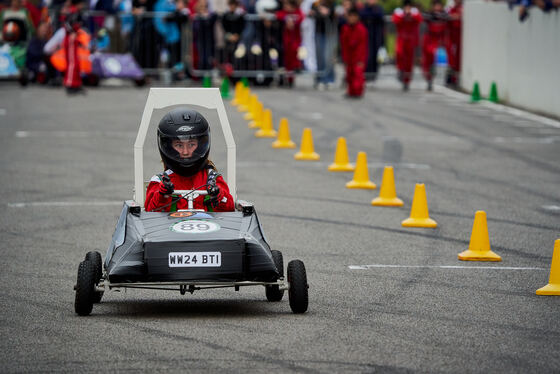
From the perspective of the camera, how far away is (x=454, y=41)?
33531 mm

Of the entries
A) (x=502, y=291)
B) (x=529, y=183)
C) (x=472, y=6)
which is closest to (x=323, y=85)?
(x=472, y=6)

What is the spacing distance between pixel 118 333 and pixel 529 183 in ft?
31.9

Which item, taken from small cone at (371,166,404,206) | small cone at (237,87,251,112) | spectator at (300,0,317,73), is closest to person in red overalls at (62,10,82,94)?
small cone at (237,87,251,112)

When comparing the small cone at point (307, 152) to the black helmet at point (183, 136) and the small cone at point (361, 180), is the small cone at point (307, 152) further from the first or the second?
the black helmet at point (183, 136)

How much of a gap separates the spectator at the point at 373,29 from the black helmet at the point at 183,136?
24644mm

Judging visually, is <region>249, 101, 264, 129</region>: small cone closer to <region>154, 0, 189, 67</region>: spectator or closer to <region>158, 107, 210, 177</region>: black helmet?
<region>154, 0, 189, 67</region>: spectator

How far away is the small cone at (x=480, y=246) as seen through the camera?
10984 mm

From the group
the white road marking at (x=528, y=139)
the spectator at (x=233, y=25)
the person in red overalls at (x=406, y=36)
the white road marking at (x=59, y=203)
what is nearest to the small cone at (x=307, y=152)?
the white road marking at (x=528, y=139)

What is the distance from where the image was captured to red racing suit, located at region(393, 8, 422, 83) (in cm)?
3281

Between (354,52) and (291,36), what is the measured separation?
3.50m

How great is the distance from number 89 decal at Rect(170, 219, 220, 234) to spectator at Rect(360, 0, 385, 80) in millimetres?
25234

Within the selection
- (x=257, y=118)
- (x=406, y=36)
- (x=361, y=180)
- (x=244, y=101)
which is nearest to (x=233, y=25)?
(x=406, y=36)

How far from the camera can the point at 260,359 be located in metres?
7.12

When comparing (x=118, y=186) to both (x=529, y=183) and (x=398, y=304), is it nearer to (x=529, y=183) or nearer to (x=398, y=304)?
(x=529, y=183)
